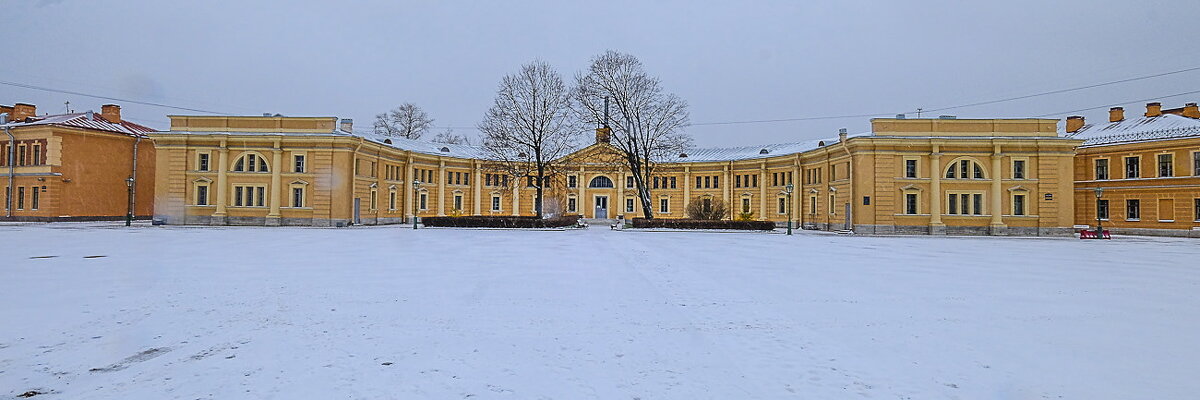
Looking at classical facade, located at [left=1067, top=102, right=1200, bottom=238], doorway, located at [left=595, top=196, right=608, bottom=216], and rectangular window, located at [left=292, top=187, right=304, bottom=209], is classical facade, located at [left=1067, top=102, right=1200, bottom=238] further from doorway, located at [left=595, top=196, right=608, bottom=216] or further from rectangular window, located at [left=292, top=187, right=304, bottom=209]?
rectangular window, located at [left=292, top=187, right=304, bottom=209]

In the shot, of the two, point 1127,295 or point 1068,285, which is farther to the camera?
point 1068,285

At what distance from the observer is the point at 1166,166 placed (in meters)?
36.2

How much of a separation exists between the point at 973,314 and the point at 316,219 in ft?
118

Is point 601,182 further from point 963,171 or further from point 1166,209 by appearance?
point 1166,209

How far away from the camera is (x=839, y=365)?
562cm

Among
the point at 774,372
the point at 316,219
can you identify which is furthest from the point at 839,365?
the point at 316,219

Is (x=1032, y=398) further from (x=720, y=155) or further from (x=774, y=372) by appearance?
(x=720, y=155)

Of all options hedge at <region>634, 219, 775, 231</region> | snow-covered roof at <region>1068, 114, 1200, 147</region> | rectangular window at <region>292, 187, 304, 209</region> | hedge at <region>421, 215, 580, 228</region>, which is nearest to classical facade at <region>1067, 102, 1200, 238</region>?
snow-covered roof at <region>1068, 114, 1200, 147</region>

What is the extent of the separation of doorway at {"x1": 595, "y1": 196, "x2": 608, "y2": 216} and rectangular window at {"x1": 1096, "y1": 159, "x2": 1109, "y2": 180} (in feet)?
118

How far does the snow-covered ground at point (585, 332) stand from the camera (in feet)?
16.3

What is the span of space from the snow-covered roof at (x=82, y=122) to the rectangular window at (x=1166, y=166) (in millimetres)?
66929

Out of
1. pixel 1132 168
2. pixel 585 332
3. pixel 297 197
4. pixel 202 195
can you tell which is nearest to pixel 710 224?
pixel 297 197

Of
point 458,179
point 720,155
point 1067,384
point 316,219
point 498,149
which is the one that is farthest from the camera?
point 720,155

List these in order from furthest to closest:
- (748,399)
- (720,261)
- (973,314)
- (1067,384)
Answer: (720,261)
(973,314)
(1067,384)
(748,399)
